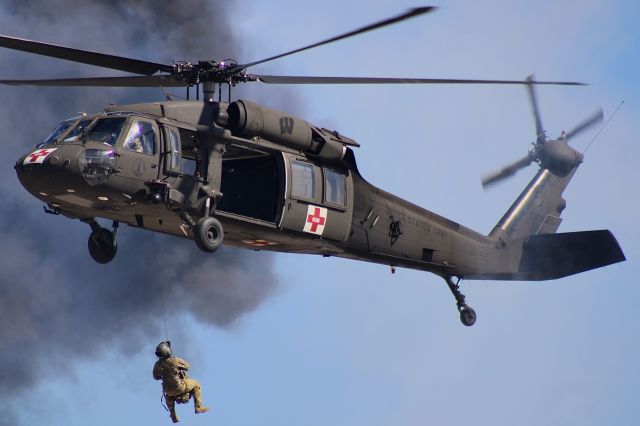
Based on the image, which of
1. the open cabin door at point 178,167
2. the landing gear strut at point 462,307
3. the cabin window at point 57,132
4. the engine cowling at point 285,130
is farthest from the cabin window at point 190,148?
the landing gear strut at point 462,307

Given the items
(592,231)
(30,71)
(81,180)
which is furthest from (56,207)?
(30,71)

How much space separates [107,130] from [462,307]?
920cm

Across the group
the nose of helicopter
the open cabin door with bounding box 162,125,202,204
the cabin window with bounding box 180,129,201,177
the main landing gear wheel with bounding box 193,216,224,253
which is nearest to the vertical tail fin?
the cabin window with bounding box 180,129,201,177

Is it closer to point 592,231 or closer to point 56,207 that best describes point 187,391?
point 56,207

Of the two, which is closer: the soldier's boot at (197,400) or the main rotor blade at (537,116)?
the soldier's boot at (197,400)

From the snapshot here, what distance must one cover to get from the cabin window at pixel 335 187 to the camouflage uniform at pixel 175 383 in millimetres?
3862

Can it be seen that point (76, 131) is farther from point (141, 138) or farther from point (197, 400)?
point (197, 400)

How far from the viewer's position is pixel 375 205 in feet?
73.9

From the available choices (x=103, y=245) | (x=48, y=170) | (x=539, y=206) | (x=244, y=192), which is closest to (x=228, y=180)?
(x=244, y=192)

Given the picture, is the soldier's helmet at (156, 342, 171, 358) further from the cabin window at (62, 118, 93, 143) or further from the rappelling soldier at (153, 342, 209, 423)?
the cabin window at (62, 118, 93, 143)

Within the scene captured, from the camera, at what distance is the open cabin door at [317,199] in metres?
20.6

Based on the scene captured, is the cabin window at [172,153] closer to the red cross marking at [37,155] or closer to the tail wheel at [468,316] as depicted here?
the red cross marking at [37,155]

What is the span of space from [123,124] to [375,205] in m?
5.54

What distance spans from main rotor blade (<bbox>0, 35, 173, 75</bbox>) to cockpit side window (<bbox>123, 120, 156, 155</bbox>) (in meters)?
1.26
